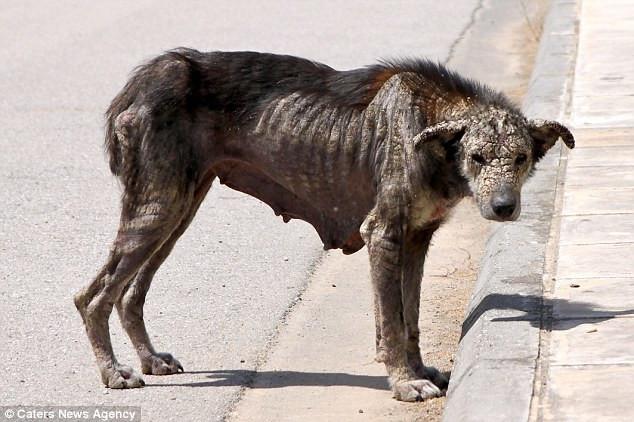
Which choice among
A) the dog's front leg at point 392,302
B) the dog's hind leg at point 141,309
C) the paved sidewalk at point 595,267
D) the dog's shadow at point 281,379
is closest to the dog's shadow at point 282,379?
the dog's shadow at point 281,379

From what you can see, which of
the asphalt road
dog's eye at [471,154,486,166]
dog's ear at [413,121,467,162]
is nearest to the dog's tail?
the asphalt road

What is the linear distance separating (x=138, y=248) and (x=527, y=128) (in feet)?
6.14

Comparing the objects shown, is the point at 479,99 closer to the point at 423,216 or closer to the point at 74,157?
the point at 423,216

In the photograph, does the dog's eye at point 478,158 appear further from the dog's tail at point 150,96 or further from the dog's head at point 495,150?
the dog's tail at point 150,96

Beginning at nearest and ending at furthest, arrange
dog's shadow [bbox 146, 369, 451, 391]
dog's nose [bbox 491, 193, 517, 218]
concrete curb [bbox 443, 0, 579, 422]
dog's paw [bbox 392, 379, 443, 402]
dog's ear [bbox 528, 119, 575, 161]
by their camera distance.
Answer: concrete curb [bbox 443, 0, 579, 422] < dog's nose [bbox 491, 193, 517, 218] < dog's ear [bbox 528, 119, 575, 161] < dog's paw [bbox 392, 379, 443, 402] < dog's shadow [bbox 146, 369, 451, 391]

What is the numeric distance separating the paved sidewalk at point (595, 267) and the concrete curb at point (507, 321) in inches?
3.2

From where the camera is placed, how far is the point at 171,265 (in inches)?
337

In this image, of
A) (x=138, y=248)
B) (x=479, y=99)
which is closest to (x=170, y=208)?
(x=138, y=248)

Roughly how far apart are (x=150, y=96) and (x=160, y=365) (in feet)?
4.14

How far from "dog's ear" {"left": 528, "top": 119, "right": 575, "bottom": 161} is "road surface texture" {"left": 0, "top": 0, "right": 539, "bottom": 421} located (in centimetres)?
122

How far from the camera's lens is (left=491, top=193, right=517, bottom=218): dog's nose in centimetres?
592

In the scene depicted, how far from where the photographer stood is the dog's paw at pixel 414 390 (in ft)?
20.8

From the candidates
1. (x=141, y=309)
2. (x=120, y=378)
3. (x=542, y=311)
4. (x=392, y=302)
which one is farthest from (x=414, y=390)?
(x=141, y=309)

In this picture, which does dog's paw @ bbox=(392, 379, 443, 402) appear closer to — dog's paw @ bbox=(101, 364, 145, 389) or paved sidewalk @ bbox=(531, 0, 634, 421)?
paved sidewalk @ bbox=(531, 0, 634, 421)
